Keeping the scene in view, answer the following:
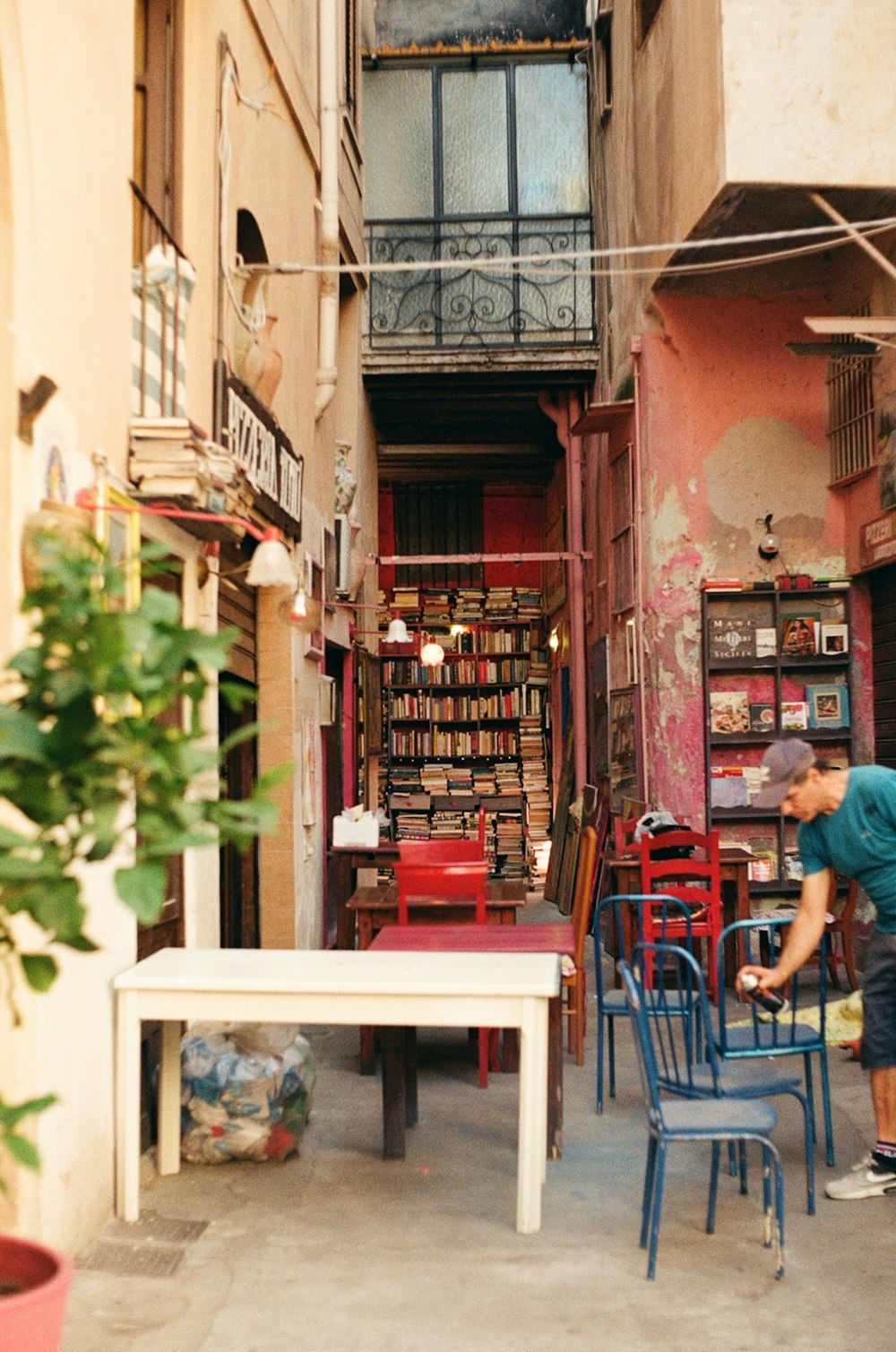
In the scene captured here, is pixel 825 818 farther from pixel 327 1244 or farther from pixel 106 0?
pixel 106 0

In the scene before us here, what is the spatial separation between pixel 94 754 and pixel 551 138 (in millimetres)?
12168

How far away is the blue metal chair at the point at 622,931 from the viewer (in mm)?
5410

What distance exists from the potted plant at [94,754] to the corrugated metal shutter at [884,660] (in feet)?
24.4

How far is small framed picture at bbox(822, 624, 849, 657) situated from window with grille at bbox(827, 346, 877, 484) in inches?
38.3

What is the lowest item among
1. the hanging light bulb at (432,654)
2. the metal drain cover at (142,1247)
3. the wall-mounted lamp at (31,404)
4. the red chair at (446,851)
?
the metal drain cover at (142,1247)

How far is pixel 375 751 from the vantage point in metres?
13.2

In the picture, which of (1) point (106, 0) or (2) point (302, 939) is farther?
(2) point (302, 939)

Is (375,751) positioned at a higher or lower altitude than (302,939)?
higher

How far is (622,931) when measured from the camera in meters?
6.02

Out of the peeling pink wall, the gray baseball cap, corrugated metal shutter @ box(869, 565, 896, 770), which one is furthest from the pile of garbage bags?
corrugated metal shutter @ box(869, 565, 896, 770)

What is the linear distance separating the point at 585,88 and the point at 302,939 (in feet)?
28.5

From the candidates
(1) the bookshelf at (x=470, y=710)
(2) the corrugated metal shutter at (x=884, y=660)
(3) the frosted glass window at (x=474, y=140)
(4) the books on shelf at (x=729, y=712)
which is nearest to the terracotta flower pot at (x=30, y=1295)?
(2) the corrugated metal shutter at (x=884, y=660)

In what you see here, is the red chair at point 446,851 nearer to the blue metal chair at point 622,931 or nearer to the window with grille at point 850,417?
the blue metal chair at point 622,931

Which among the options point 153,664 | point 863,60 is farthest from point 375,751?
point 153,664
